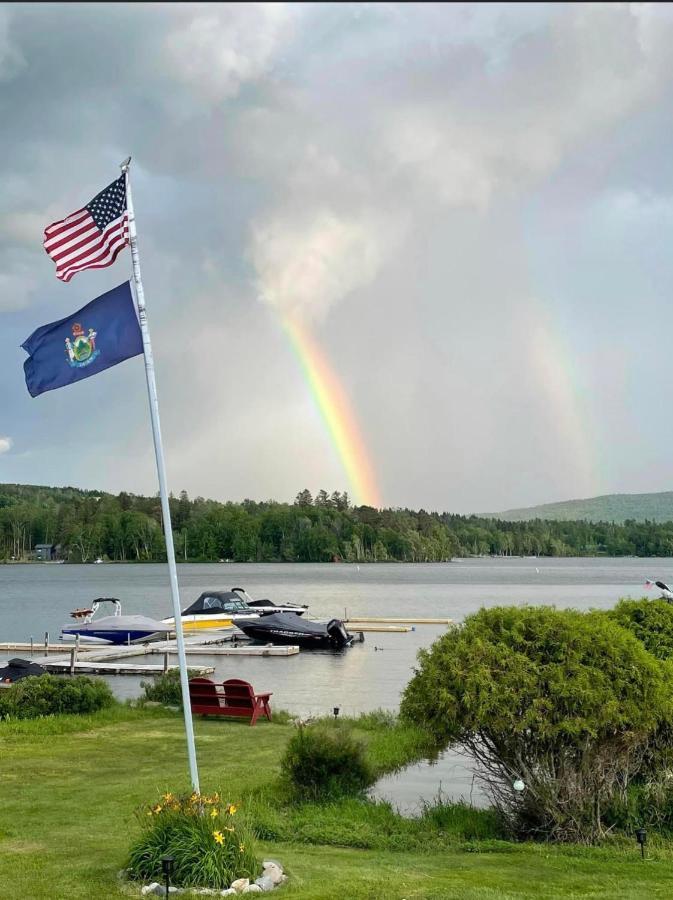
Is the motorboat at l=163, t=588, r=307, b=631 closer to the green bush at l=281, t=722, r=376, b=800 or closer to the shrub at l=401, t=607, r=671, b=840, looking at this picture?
the green bush at l=281, t=722, r=376, b=800

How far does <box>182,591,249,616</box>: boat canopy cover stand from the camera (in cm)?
5550

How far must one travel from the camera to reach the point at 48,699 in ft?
62.7

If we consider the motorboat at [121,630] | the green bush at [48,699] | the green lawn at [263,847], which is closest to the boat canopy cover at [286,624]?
the motorboat at [121,630]

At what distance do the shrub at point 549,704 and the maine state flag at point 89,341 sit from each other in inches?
190

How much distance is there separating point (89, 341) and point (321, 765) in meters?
6.23

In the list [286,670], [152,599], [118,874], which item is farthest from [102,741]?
[152,599]

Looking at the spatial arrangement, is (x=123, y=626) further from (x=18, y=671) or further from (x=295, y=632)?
(x=18, y=671)

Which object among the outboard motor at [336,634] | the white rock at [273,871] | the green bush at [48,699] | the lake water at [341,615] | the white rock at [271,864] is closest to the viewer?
the white rock at [273,871]

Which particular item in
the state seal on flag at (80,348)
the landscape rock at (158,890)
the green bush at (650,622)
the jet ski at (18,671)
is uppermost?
the state seal on flag at (80,348)

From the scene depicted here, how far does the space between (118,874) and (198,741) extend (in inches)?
334

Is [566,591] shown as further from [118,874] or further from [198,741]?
[118,874]

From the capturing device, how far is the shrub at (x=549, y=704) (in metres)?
9.66

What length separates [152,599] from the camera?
305 feet

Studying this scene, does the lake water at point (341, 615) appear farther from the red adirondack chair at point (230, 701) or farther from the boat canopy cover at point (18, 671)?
the red adirondack chair at point (230, 701)
